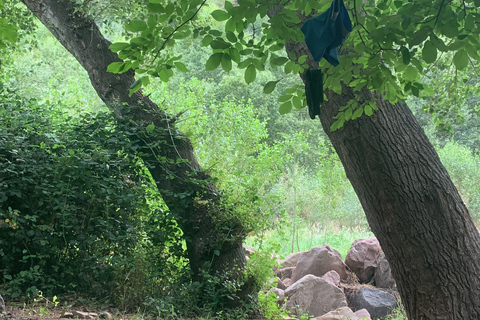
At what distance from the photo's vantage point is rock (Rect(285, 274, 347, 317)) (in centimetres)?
630

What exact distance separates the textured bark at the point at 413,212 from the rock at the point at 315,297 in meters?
3.61

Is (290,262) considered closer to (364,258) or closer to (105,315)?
(364,258)

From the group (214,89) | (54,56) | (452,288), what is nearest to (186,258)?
(452,288)

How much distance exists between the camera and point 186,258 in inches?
174

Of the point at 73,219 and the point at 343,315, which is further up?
the point at 73,219

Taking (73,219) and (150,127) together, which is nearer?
(73,219)

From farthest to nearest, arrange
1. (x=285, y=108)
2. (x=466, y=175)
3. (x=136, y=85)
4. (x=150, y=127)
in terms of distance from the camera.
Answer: (x=466, y=175)
(x=150, y=127)
(x=285, y=108)
(x=136, y=85)

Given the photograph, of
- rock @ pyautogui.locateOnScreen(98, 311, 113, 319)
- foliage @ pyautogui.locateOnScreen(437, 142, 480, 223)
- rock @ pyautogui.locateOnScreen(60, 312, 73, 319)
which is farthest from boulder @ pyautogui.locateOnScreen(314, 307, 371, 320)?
foliage @ pyautogui.locateOnScreen(437, 142, 480, 223)

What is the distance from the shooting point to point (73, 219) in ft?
12.2

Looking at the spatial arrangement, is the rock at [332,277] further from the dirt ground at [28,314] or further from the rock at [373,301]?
the dirt ground at [28,314]

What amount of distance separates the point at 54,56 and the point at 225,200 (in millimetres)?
18971

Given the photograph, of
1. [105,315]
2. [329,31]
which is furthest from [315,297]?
[329,31]

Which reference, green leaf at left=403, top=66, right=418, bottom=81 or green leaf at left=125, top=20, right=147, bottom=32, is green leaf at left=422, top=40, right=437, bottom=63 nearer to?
green leaf at left=403, top=66, right=418, bottom=81

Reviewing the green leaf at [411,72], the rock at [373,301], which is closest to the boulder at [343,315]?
the rock at [373,301]
